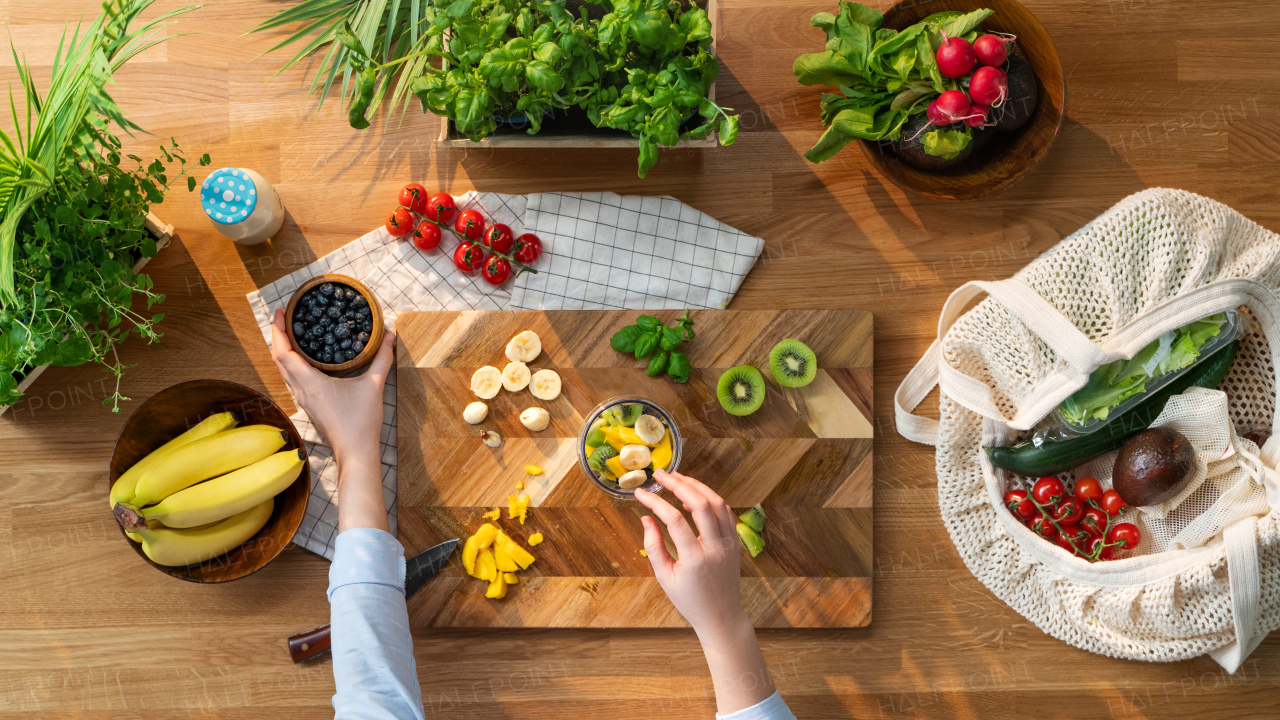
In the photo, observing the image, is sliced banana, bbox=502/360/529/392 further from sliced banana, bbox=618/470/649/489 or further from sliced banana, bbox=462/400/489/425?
sliced banana, bbox=618/470/649/489

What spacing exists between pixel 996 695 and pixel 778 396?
3.09ft

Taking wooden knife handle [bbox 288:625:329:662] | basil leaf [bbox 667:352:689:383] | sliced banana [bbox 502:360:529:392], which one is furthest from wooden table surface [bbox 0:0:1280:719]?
sliced banana [bbox 502:360:529:392]

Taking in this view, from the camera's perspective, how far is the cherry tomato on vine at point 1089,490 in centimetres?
182

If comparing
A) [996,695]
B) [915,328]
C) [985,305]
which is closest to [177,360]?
[915,328]

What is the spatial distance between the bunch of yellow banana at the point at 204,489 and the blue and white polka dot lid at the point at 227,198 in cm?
50

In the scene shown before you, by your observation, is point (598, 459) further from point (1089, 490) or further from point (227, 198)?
point (1089, 490)

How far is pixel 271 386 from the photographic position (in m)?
1.90

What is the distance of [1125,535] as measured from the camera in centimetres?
179

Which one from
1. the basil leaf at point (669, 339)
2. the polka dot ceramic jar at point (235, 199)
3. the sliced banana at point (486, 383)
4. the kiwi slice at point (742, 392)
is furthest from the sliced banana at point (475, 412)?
the polka dot ceramic jar at point (235, 199)

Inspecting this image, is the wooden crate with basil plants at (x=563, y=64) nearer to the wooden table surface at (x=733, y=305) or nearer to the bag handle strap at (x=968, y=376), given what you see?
the wooden table surface at (x=733, y=305)

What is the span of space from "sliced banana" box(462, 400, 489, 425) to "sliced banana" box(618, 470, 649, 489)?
372 millimetres

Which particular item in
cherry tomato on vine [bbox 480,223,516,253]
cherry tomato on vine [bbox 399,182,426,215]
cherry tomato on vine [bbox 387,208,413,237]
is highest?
cherry tomato on vine [bbox 399,182,426,215]

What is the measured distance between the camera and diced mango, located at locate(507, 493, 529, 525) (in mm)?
1793

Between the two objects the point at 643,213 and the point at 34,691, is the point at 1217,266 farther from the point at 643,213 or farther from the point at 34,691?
the point at 34,691
